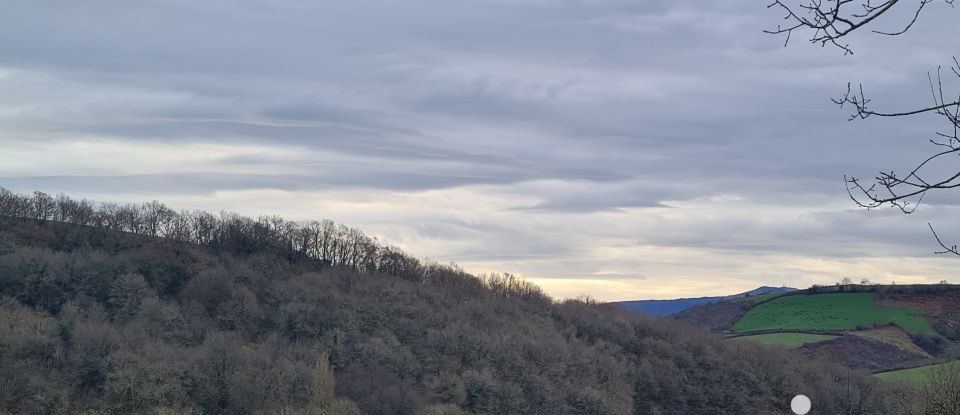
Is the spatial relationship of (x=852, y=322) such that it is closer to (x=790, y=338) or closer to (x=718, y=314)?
(x=790, y=338)

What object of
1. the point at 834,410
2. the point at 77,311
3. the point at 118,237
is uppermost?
the point at 118,237

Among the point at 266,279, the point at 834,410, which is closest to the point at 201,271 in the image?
the point at 266,279

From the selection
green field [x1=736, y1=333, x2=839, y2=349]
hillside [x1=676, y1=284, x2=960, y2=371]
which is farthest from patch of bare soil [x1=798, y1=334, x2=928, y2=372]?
green field [x1=736, y1=333, x2=839, y2=349]

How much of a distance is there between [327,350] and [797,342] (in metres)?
66.4

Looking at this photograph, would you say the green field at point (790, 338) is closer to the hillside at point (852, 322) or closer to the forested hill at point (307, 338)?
the hillside at point (852, 322)

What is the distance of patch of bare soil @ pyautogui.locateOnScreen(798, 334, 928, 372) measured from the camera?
109 meters

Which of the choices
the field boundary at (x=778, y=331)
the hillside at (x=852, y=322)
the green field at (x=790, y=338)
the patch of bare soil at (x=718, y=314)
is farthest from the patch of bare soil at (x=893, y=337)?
the patch of bare soil at (x=718, y=314)

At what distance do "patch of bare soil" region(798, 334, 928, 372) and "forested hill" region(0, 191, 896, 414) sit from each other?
7302mm

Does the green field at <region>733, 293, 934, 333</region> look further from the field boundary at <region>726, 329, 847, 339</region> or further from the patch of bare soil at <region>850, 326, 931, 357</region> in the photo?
the field boundary at <region>726, 329, 847, 339</region>

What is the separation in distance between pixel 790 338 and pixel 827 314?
514 inches

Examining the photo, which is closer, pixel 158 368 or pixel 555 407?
pixel 158 368

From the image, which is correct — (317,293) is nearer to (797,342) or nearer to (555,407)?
(555,407)

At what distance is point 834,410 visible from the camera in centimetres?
9775

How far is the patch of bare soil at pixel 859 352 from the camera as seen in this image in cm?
10912
